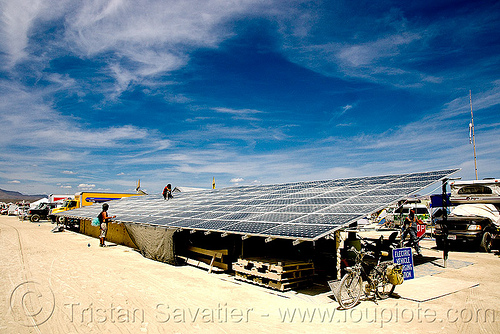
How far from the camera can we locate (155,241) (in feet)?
49.8

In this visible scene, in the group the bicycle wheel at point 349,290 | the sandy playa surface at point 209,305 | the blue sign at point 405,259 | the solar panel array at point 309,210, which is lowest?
the sandy playa surface at point 209,305

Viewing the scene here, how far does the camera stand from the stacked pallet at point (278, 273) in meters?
9.71

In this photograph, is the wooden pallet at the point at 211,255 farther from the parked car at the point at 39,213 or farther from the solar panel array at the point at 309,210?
the parked car at the point at 39,213

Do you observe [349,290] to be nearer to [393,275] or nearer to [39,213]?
[393,275]

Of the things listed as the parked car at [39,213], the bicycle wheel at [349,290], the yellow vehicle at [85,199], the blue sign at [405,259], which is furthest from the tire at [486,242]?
the parked car at [39,213]

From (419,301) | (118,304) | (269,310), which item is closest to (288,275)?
(269,310)

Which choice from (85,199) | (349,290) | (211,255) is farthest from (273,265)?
(85,199)

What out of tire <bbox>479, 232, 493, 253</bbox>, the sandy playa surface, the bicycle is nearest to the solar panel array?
the bicycle

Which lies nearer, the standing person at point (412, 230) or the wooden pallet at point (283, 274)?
the wooden pallet at point (283, 274)

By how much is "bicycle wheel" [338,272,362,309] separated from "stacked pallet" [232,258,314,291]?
A: 2.10 metres

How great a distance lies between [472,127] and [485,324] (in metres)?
25.7

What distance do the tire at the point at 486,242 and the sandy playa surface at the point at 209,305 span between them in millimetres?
5400

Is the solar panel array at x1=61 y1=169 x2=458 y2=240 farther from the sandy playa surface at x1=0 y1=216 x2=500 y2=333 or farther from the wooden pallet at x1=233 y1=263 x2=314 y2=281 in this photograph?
the sandy playa surface at x1=0 y1=216 x2=500 y2=333

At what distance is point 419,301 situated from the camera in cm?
842
